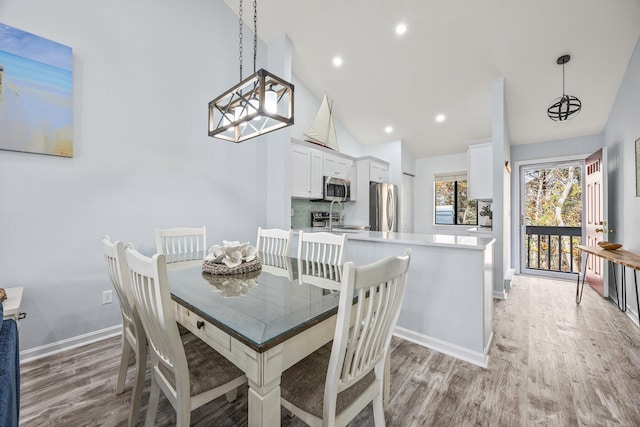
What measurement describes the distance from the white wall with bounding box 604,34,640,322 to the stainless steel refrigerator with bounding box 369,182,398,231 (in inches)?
116

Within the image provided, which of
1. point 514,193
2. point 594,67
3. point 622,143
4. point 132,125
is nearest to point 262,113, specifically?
point 132,125

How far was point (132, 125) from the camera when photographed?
8.43 feet

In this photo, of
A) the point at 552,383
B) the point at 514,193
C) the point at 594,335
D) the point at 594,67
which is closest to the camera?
the point at 552,383

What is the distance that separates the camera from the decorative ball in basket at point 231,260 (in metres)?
1.70

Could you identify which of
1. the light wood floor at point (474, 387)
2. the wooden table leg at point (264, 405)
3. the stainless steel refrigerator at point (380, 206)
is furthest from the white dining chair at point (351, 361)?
the stainless steel refrigerator at point (380, 206)

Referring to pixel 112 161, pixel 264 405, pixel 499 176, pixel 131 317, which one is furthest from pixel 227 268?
pixel 499 176

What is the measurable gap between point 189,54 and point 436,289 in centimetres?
348

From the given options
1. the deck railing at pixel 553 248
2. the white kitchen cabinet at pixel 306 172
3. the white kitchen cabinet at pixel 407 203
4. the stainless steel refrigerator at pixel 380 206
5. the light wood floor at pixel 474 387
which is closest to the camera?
the light wood floor at pixel 474 387

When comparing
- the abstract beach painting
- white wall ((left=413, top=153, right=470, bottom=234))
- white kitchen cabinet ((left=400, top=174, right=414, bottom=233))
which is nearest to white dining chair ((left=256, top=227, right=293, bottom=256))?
the abstract beach painting

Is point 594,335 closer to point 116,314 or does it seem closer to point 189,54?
point 116,314

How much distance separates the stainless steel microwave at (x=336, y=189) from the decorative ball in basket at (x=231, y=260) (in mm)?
2561

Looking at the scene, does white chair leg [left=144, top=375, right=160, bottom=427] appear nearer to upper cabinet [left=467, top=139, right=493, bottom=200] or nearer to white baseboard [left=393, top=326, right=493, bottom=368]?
white baseboard [left=393, top=326, right=493, bottom=368]

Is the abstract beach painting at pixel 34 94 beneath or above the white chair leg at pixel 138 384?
above

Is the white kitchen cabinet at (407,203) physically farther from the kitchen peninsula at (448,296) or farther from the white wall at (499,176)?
the kitchen peninsula at (448,296)
